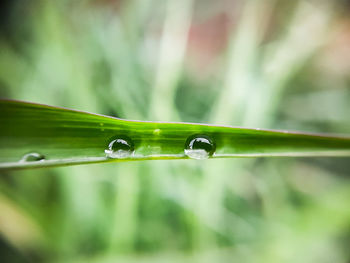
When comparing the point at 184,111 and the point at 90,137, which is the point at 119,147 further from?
the point at 184,111

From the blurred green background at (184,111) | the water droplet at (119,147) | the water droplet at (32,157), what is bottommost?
the water droplet at (32,157)

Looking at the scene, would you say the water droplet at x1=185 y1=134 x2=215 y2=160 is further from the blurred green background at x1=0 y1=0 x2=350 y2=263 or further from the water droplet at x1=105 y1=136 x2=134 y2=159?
the blurred green background at x1=0 y1=0 x2=350 y2=263

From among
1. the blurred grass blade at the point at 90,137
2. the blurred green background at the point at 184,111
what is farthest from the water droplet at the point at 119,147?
the blurred green background at the point at 184,111

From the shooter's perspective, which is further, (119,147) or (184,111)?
(184,111)

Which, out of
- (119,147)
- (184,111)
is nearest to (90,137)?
(119,147)

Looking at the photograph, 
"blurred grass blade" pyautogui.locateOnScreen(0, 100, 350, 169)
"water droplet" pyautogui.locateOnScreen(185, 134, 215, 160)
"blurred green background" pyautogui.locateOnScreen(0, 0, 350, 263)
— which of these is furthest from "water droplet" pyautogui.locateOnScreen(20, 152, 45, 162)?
"blurred green background" pyautogui.locateOnScreen(0, 0, 350, 263)

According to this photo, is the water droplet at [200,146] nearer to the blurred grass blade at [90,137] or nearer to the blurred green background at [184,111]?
the blurred grass blade at [90,137]

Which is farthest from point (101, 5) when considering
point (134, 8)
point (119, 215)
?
point (119, 215)
